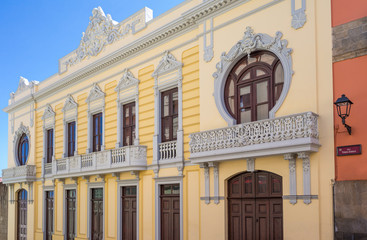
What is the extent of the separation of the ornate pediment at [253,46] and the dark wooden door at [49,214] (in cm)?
1201

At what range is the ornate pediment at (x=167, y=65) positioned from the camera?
13.8m

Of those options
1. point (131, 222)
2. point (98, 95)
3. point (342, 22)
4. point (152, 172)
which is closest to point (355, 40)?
A: point (342, 22)

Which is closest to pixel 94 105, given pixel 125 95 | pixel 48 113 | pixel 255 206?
pixel 125 95

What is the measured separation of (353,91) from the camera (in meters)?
9.20

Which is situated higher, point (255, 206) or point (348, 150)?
point (348, 150)

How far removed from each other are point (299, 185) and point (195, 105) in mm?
4288

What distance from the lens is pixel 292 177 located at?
1005cm

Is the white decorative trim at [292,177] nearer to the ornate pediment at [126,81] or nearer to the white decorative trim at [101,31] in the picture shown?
the ornate pediment at [126,81]

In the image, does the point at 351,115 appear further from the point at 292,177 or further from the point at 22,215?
the point at 22,215

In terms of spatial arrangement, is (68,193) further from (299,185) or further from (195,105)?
(299,185)

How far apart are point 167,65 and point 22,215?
45.7 feet

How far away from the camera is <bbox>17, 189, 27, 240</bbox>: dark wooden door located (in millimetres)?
22641

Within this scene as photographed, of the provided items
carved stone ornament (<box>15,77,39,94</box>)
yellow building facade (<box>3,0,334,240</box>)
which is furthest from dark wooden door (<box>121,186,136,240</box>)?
carved stone ornament (<box>15,77,39,94</box>)

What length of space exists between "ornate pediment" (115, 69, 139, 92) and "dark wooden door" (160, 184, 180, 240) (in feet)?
13.1
